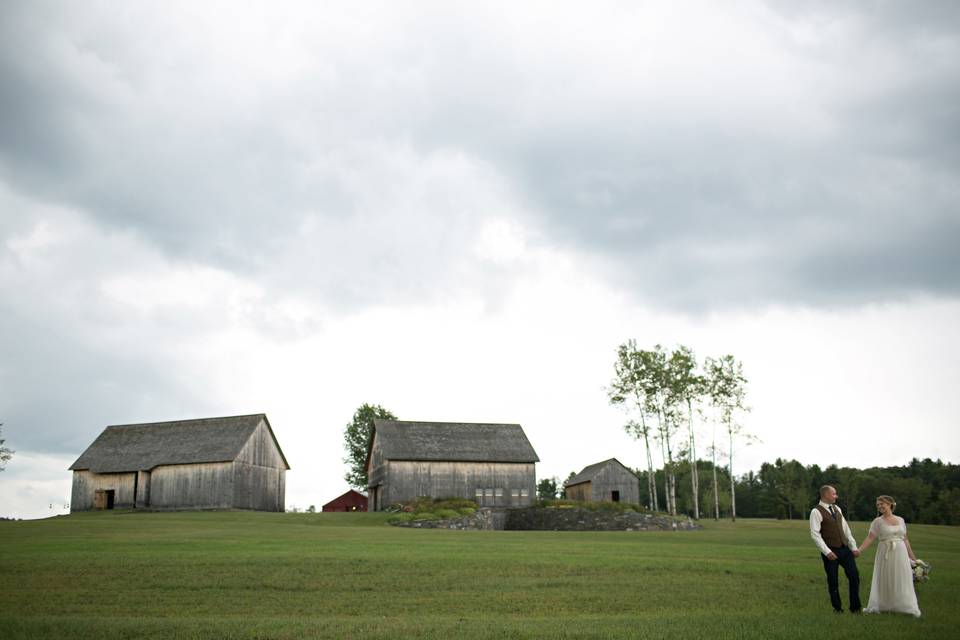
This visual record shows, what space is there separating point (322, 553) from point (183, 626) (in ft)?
34.9

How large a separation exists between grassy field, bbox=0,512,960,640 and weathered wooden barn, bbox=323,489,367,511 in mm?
57706

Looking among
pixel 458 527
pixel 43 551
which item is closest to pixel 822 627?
pixel 43 551

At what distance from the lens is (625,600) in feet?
51.4

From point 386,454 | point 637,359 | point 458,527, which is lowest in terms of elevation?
point 458,527

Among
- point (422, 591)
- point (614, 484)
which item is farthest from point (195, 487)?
point (422, 591)

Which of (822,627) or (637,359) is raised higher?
(637,359)

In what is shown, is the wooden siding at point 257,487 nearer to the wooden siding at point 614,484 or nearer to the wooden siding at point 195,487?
the wooden siding at point 195,487

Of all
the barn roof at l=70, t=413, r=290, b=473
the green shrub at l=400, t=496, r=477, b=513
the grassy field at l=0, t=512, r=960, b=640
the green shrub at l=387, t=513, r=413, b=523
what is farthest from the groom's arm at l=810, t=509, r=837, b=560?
the barn roof at l=70, t=413, r=290, b=473

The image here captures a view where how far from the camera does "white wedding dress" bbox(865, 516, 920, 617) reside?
12.8 meters

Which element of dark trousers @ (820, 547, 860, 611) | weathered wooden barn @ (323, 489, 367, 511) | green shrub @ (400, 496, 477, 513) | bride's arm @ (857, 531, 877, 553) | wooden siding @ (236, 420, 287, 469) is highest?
wooden siding @ (236, 420, 287, 469)

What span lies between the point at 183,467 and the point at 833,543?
54238mm

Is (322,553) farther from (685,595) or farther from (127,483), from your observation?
(127,483)

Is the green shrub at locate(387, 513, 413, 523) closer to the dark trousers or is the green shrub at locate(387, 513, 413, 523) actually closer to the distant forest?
the dark trousers

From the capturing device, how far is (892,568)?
13.0 m
